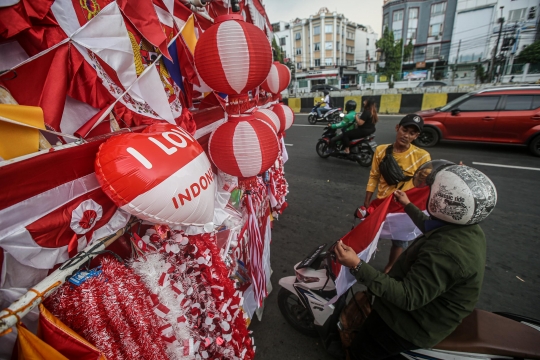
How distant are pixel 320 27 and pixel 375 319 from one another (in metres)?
44.2

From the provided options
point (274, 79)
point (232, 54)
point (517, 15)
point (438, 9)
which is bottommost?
point (274, 79)

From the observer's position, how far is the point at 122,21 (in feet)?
3.73

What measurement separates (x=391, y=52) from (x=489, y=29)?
919 cm

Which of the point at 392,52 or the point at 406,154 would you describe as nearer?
the point at 406,154

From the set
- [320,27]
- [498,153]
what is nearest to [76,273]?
[498,153]

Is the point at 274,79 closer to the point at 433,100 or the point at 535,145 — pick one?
the point at 535,145

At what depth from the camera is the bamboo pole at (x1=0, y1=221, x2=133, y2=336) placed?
0.69 metres

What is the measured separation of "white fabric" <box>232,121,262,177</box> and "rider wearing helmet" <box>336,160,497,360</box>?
2.55ft

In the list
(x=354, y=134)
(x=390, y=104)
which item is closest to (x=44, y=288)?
(x=354, y=134)

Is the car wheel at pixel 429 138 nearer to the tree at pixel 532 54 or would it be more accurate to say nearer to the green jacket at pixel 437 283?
the green jacket at pixel 437 283

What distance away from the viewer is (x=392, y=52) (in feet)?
99.8

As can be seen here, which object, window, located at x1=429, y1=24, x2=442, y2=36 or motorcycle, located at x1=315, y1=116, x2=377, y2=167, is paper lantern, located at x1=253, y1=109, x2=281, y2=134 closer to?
motorcycle, located at x1=315, y1=116, x2=377, y2=167

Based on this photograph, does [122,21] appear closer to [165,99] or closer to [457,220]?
[165,99]

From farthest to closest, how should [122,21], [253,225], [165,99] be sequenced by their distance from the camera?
[253,225], [165,99], [122,21]
